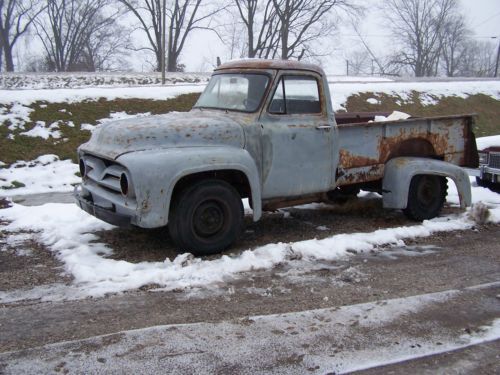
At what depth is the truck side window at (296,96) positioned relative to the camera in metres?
5.88

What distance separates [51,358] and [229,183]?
283cm

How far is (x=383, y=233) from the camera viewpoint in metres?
6.20

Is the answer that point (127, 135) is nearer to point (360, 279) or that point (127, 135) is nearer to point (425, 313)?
point (360, 279)

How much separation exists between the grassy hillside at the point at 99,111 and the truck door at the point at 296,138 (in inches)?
277

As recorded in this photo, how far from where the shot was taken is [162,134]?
17.0ft

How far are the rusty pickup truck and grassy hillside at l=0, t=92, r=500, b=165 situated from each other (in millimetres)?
6187

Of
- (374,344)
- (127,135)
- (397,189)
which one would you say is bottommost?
(374,344)

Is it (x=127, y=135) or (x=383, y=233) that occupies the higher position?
(x=127, y=135)

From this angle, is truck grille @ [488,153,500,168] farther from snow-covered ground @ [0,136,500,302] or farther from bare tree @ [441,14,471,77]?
bare tree @ [441,14,471,77]

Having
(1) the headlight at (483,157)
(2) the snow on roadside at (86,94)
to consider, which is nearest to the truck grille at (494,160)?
(1) the headlight at (483,157)

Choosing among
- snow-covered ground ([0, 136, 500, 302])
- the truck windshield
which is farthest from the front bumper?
the truck windshield

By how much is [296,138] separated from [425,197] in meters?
2.28

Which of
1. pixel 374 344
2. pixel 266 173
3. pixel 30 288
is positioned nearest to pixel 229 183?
pixel 266 173

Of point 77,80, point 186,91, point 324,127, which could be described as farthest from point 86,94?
point 324,127
